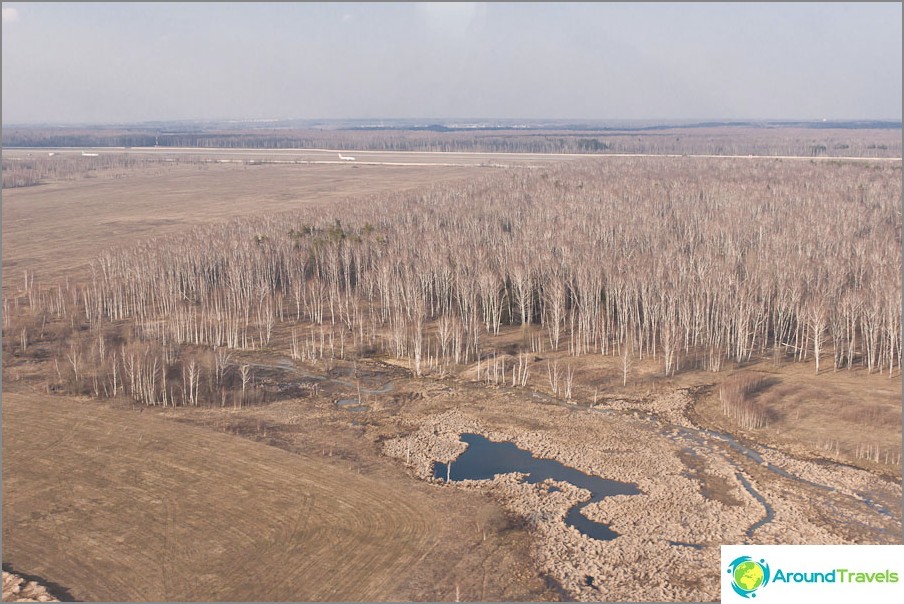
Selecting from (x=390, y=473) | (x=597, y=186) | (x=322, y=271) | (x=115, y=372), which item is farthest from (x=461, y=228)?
(x=390, y=473)

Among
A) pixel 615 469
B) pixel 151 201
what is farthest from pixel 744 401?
pixel 151 201

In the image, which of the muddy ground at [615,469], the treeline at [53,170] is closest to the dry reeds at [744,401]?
the muddy ground at [615,469]

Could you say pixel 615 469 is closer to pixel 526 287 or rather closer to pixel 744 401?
pixel 744 401

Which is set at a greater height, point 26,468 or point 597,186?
point 597,186

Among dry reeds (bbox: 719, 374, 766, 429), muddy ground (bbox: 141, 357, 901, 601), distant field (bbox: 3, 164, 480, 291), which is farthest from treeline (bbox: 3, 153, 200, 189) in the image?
dry reeds (bbox: 719, 374, 766, 429)

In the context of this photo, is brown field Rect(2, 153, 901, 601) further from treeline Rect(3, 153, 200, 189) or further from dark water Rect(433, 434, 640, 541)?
treeline Rect(3, 153, 200, 189)

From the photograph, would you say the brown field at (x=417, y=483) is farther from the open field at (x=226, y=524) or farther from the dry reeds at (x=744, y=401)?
the dry reeds at (x=744, y=401)

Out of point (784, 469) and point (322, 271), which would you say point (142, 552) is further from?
point (322, 271)
